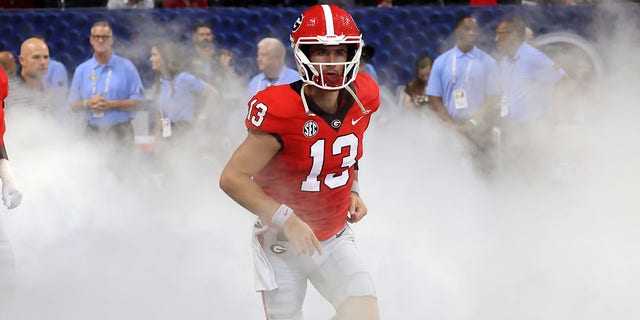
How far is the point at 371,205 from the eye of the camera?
7281mm

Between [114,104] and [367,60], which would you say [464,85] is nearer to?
[367,60]

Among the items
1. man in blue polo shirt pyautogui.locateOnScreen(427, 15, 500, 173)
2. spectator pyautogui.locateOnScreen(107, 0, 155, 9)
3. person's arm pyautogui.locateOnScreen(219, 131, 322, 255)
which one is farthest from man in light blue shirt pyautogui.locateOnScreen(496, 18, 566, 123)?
person's arm pyautogui.locateOnScreen(219, 131, 322, 255)

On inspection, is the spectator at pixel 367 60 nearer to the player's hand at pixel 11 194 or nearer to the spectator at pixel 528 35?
the spectator at pixel 528 35

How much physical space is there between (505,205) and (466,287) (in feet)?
7.02

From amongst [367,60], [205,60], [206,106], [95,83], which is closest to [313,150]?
[206,106]

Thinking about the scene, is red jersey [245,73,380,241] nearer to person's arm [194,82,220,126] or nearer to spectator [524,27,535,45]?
person's arm [194,82,220,126]

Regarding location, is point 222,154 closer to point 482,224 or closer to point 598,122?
point 482,224

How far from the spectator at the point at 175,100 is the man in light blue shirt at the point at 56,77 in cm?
74

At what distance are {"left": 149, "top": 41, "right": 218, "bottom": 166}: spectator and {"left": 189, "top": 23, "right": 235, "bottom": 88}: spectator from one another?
0.15 m

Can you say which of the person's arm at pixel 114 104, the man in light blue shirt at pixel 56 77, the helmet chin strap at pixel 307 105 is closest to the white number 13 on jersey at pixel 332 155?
the helmet chin strap at pixel 307 105

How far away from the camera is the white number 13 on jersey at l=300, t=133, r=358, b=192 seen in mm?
3816

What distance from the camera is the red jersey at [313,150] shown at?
12.2 feet

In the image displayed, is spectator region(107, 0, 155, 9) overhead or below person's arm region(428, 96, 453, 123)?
overhead

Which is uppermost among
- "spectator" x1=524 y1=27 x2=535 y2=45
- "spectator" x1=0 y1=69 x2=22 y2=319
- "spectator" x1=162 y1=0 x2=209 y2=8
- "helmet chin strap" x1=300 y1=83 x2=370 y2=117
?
"spectator" x1=162 y1=0 x2=209 y2=8
